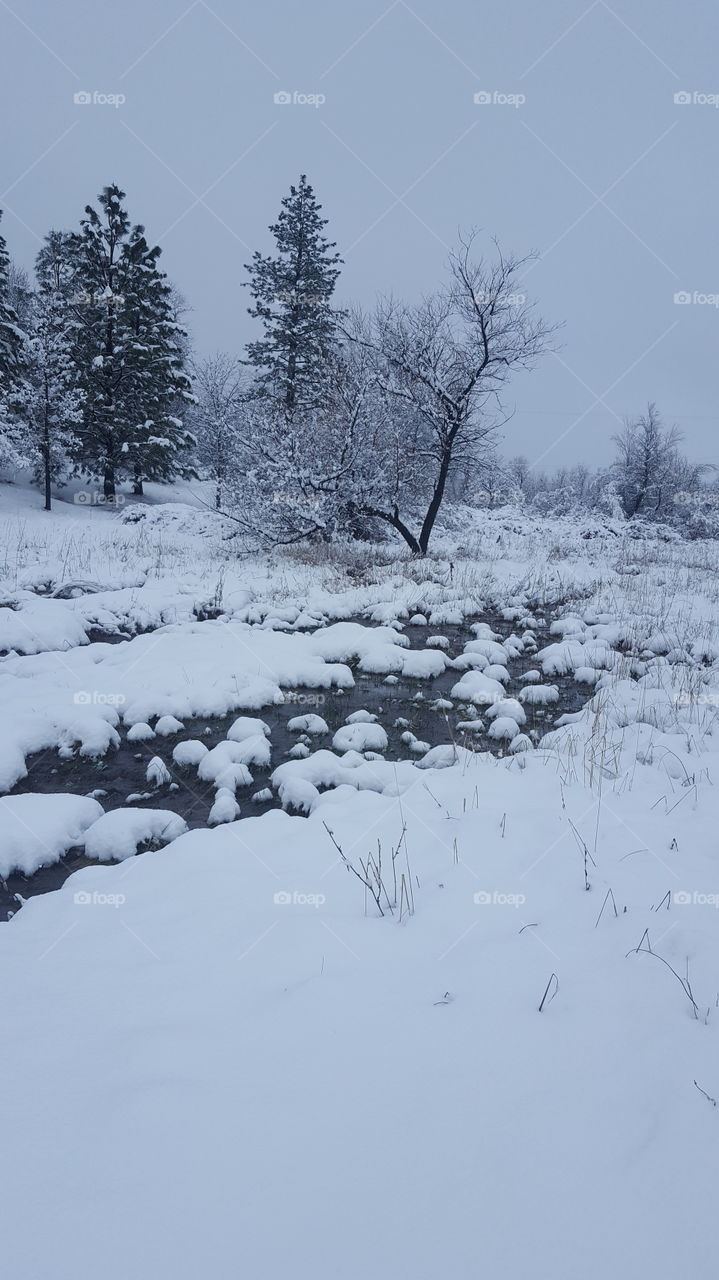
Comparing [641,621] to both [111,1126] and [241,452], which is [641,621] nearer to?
[111,1126]

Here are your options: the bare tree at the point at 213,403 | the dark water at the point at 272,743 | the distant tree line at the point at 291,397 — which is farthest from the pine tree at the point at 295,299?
the dark water at the point at 272,743

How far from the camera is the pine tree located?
2242 centimetres

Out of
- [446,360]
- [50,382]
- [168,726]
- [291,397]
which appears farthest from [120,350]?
[168,726]

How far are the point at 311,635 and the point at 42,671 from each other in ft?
10.4

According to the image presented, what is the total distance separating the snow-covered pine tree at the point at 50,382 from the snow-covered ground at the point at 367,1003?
19.8 metres

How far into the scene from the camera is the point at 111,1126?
146cm

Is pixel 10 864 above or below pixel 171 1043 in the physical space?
below

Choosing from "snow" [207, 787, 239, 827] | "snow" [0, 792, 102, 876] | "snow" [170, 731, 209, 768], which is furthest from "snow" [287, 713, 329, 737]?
"snow" [0, 792, 102, 876]

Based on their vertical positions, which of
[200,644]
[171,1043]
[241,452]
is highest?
[241,452]

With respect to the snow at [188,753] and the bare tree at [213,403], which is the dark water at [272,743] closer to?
the snow at [188,753]

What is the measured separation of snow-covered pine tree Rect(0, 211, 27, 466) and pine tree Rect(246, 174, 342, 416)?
9358 millimetres

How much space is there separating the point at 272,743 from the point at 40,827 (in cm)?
197

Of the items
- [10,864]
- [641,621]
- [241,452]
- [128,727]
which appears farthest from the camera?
[241,452]

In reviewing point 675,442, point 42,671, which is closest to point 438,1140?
point 42,671
